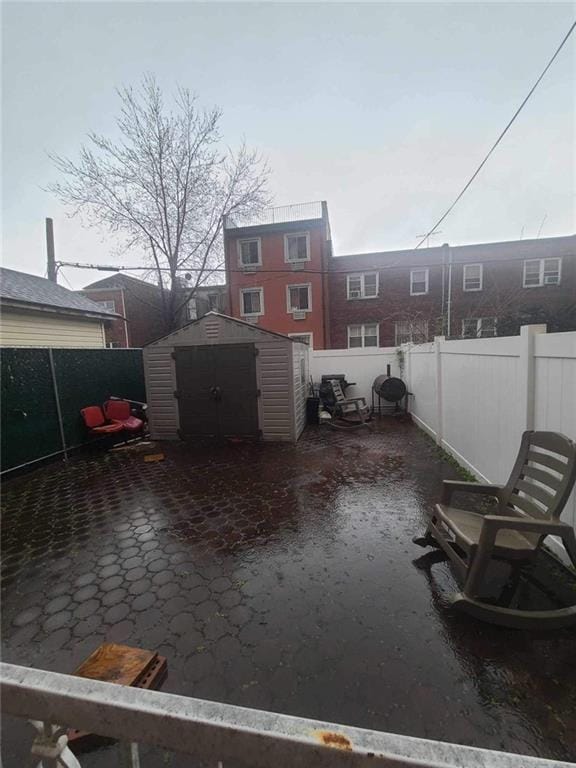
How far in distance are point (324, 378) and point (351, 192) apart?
6988 mm

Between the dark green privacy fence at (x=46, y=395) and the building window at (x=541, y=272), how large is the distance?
761 inches

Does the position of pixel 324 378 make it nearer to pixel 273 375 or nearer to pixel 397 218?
pixel 273 375

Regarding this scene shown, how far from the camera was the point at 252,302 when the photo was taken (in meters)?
16.8

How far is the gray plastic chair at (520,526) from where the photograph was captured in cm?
199

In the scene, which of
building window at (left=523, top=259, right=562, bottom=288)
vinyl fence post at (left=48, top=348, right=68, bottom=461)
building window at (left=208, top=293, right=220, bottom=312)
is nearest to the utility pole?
building window at (left=208, top=293, right=220, bottom=312)

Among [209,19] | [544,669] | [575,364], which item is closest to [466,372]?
[575,364]

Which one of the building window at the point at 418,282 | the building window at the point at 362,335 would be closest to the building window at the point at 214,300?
the building window at the point at 362,335

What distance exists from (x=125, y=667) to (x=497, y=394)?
13.0 feet

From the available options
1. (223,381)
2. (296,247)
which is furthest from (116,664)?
(296,247)

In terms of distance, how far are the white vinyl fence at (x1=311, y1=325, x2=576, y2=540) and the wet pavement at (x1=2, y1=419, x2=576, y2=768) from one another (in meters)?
0.85

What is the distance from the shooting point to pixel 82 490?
464 centimetres

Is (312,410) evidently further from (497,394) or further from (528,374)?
(528,374)

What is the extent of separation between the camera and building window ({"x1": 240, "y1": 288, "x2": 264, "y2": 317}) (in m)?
16.7

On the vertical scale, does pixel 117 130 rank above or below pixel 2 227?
above
